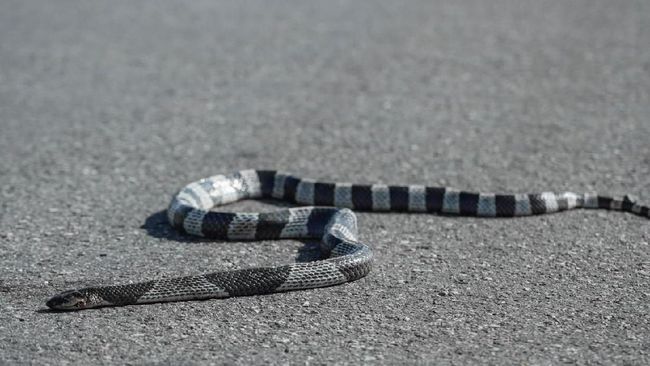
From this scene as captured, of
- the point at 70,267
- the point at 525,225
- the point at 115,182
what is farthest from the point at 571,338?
the point at 115,182

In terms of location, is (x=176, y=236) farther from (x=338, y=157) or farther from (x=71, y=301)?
(x=338, y=157)

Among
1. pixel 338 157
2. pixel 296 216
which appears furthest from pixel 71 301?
pixel 338 157

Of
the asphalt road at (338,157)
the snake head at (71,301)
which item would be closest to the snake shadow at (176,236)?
the asphalt road at (338,157)

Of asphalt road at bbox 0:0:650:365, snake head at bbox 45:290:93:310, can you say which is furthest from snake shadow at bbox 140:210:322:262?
snake head at bbox 45:290:93:310

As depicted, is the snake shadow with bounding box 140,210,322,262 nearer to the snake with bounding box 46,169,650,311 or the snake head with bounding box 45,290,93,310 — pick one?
the snake with bounding box 46,169,650,311

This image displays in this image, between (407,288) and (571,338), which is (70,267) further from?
(571,338)

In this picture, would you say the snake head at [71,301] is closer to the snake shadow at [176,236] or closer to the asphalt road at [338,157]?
the asphalt road at [338,157]
